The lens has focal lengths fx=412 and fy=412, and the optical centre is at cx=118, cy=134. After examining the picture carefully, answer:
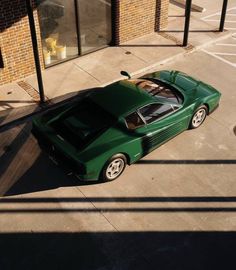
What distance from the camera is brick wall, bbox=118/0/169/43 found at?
13.4 meters

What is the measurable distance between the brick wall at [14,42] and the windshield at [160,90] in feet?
11.9

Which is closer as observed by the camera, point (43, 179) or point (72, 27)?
point (43, 179)

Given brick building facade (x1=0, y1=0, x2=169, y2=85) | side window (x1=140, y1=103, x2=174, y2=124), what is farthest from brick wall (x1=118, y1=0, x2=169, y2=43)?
side window (x1=140, y1=103, x2=174, y2=124)

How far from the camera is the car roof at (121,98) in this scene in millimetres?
8750

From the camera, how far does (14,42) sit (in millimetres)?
11305

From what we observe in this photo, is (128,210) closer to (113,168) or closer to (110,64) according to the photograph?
(113,168)

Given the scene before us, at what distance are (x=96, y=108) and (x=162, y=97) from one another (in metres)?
1.59

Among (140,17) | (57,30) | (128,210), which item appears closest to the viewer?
(128,210)

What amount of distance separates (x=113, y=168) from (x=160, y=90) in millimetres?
2225
